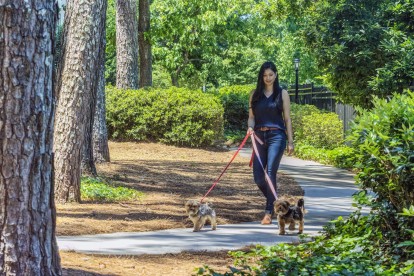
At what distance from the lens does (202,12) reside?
34.8 metres

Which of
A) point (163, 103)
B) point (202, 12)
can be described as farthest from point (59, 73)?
point (202, 12)

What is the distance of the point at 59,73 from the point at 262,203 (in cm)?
373

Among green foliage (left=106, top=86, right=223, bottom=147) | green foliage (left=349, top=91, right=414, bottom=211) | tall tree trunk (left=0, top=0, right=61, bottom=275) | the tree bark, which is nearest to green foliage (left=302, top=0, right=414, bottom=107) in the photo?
the tree bark

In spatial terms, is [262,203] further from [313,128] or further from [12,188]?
[313,128]

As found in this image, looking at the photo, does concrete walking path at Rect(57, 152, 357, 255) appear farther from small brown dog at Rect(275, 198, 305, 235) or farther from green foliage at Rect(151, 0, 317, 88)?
green foliage at Rect(151, 0, 317, 88)

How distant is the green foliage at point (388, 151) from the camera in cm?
A: 700

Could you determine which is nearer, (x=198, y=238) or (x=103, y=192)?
(x=198, y=238)

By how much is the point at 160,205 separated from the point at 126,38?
45.7 feet

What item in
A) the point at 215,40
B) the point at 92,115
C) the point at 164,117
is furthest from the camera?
the point at 215,40

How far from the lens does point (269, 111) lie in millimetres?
10211

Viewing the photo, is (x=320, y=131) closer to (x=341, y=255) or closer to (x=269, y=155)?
(x=269, y=155)

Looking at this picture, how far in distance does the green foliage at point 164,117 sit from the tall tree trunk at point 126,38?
4.10 feet

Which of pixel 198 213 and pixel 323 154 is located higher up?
pixel 323 154

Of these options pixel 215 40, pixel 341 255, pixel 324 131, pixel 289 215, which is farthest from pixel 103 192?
pixel 215 40
